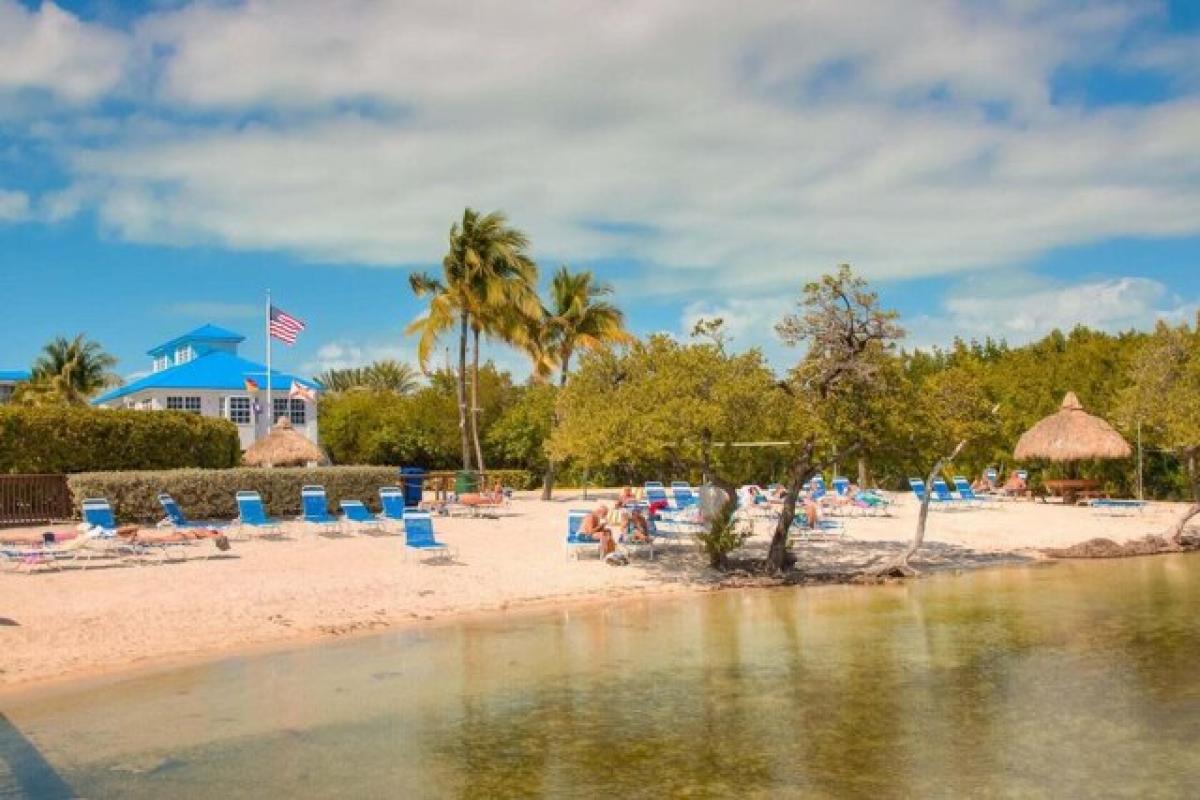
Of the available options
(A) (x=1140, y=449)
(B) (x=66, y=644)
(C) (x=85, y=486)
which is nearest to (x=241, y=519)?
(C) (x=85, y=486)

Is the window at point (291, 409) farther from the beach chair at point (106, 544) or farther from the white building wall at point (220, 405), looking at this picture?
the beach chair at point (106, 544)

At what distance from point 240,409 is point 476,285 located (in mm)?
15708

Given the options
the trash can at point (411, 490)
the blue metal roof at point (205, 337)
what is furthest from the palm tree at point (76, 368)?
the trash can at point (411, 490)

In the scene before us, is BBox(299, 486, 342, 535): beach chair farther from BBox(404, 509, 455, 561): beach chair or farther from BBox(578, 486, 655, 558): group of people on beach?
BBox(578, 486, 655, 558): group of people on beach

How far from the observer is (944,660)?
12.6 metres

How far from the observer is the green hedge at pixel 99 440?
24.3m

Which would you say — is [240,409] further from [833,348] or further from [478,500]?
[833,348]

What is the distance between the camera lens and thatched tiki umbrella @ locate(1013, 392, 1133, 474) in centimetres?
3153

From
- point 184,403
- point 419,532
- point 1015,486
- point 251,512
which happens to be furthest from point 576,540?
point 184,403

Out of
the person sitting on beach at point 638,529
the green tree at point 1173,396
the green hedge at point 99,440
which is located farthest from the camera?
the green hedge at point 99,440

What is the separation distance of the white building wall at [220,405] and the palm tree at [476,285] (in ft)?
34.1

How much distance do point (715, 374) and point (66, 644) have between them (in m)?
10.6

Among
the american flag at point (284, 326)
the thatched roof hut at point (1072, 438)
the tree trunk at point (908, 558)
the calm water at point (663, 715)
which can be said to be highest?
the american flag at point (284, 326)

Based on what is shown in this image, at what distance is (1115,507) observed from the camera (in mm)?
30875
